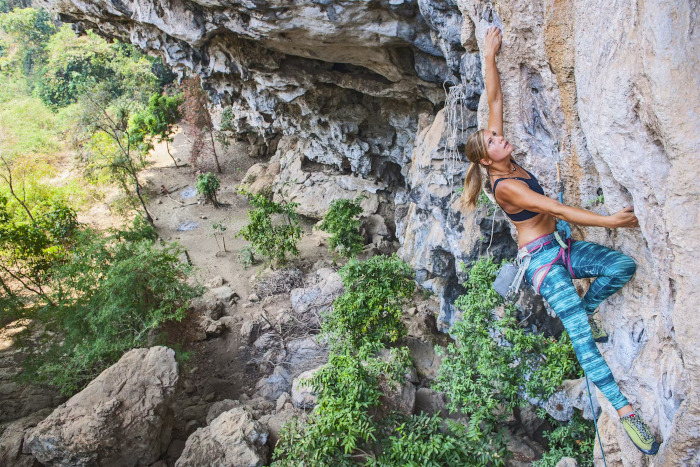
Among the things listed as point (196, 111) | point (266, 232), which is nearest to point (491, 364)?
point (266, 232)

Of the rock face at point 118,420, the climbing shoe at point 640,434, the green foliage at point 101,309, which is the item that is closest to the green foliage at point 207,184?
the green foliage at point 101,309

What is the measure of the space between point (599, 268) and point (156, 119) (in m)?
19.1

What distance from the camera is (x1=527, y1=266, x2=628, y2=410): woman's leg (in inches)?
112

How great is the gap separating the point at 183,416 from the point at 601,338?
7.02 metres

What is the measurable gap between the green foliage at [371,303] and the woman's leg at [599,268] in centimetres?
415

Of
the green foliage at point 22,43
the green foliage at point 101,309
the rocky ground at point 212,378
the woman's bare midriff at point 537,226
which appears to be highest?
the green foliage at point 22,43

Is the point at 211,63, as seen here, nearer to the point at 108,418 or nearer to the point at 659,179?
the point at 108,418

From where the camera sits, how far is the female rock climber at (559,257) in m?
2.70

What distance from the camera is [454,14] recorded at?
5.99m

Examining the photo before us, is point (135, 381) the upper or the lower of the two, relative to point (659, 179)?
lower

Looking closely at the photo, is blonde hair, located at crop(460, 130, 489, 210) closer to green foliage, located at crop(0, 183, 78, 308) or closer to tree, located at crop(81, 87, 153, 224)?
green foliage, located at crop(0, 183, 78, 308)

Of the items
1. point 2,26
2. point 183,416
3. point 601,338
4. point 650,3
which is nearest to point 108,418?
point 183,416

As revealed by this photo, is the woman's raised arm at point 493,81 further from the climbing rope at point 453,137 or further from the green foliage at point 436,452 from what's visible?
the green foliage at point 436,452

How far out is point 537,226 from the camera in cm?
317
